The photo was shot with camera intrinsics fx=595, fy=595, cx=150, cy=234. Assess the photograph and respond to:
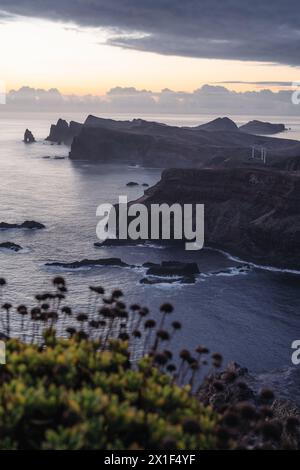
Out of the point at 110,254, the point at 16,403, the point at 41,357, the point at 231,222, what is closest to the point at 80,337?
the point at 41,357

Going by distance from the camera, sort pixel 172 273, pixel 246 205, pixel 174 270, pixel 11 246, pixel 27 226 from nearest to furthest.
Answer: pixel 172 273 < pixel 174 270 < pixel 11 246 < pixel 246 205 < pixel 27 226

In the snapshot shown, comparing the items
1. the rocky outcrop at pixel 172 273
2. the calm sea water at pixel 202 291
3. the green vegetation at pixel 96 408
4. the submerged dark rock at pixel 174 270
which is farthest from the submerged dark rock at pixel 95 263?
the green vegetation at pixel 96 408

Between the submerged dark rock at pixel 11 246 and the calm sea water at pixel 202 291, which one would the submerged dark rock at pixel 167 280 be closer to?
the calm sea water at pixel 202 291

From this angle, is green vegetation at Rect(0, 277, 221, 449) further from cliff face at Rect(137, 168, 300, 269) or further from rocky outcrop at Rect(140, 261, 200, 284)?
cliff face at Rect(137, 168, 300, 269)

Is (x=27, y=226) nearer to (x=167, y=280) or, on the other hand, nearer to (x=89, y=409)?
(x=167, y=280)

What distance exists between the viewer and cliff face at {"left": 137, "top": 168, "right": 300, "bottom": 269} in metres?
Result: 128

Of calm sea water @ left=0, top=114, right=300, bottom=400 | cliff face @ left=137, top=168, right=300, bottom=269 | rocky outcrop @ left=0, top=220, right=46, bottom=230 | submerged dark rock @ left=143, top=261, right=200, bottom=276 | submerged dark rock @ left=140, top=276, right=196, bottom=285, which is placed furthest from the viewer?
rocky outcrop @ left=0, top=220, right=46, bottom=230

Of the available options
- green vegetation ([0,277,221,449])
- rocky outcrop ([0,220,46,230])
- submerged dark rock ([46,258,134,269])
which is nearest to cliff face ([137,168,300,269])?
submerged dark rock ([46,258,134,269])

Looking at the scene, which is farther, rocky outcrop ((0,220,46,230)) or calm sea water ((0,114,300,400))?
rocky outcrop ((0,220,46,230))

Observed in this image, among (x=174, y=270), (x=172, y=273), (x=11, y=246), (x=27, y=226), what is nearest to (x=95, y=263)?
(x=172, y=273)

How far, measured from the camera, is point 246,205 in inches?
5704

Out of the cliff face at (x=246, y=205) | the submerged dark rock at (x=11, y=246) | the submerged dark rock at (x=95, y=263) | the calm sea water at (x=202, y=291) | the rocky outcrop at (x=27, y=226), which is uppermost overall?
the cliff face at (x=246, y=205)

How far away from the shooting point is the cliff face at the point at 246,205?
419 feet

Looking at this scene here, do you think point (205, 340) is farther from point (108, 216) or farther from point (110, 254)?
point (108, 216)
